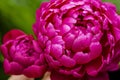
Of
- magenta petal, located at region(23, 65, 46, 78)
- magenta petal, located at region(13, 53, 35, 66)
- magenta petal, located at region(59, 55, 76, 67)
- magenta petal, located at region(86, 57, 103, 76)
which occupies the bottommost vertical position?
magenta petal, located at region(23, 65, 46, 78)

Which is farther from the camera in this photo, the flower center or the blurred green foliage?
the blurred green foliage

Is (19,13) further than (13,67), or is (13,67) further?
(19,13)

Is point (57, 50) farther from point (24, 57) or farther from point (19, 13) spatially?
point (19, 13)

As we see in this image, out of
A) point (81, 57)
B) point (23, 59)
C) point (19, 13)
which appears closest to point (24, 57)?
point (23, 59)

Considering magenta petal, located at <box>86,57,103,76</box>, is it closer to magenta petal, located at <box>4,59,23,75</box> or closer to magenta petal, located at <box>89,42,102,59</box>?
magenta petal, located at <box>89,42,102,59</box>

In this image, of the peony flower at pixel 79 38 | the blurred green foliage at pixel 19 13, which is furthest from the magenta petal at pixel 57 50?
the blurred green foliage at pixel 19 13

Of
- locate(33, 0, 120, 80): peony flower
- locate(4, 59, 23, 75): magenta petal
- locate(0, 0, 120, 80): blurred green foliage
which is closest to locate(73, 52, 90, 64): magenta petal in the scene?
locate(33, 0, 120, 80): peony flower
